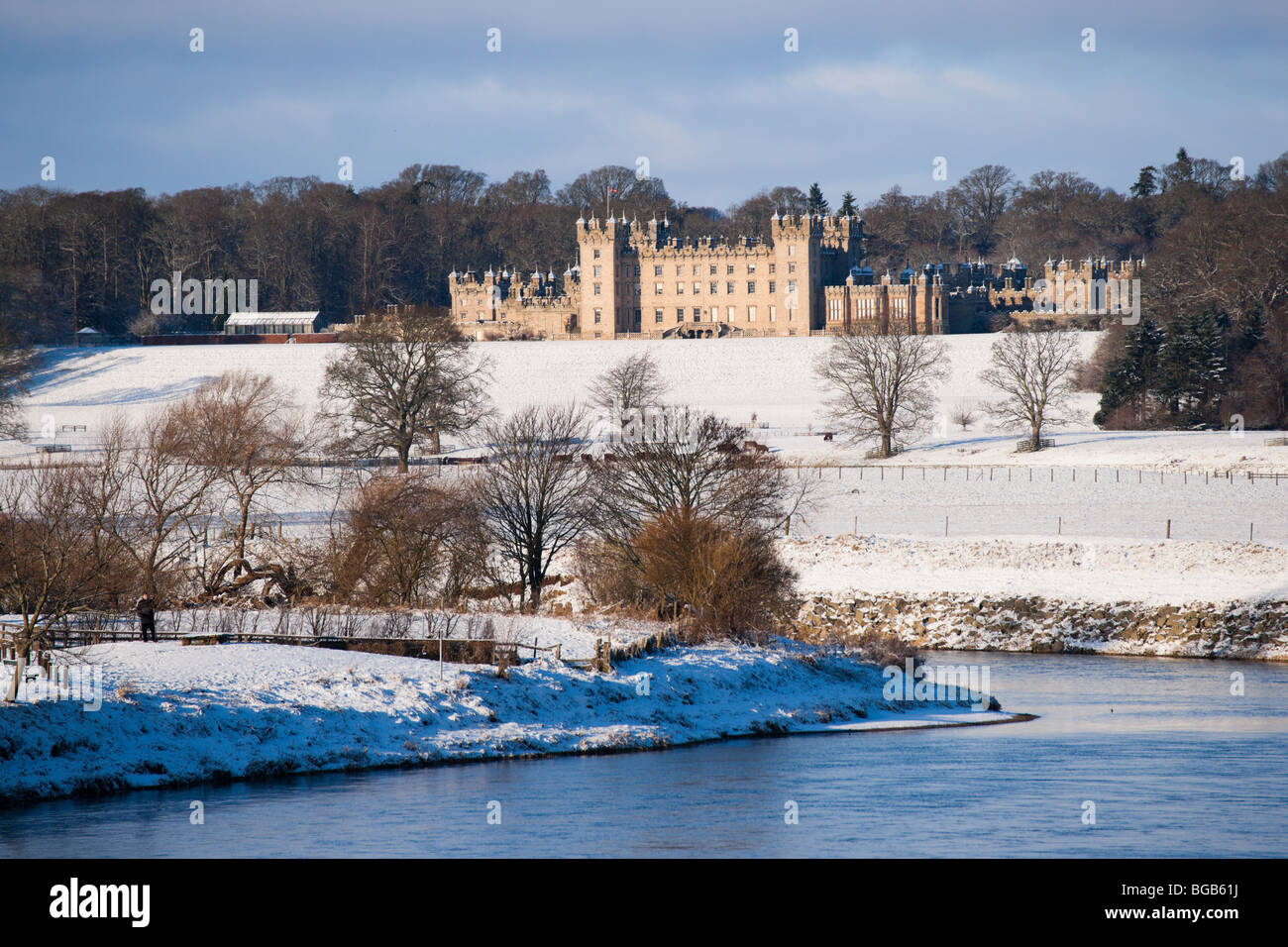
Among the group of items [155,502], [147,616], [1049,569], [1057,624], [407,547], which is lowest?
[1057,624]

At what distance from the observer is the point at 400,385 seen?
5991 cm

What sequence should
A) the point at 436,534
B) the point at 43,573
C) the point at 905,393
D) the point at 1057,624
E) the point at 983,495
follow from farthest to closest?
the point at 905,393 → the point at 983,495 → the point at 1057,624 → the point at 436,534 → the point at 43,573

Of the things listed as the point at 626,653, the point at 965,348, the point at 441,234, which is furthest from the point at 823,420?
the point at 441,234

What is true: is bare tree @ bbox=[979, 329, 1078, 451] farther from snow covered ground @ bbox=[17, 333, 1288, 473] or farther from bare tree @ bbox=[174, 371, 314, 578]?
bare tree @ bbox=[174, 371, 314, 578]

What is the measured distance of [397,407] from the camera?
59469 millimetres

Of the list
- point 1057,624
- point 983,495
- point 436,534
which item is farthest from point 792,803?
point 983,495

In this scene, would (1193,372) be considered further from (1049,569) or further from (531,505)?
(531,505)

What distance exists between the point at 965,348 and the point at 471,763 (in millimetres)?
74288

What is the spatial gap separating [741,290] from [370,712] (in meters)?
93.8

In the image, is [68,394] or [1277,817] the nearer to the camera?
[1277,817]

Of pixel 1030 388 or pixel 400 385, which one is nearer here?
pixel 400 385

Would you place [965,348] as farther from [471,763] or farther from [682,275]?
[471,763]

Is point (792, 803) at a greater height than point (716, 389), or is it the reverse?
point (716, 389)

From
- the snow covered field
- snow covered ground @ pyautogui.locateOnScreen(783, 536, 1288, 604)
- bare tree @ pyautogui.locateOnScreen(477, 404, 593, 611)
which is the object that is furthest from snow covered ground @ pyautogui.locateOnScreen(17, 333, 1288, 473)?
bare tree @ pyautogui.locateOnScreen(477, 404, 593, 611)
